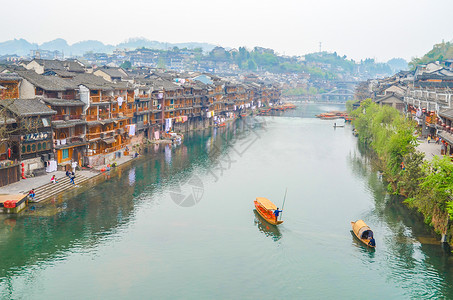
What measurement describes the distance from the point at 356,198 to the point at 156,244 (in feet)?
68.3

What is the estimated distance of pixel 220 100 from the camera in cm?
10081

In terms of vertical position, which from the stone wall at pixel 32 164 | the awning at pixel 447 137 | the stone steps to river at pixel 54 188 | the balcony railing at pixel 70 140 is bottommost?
the stone steps to river at pixel 54 188

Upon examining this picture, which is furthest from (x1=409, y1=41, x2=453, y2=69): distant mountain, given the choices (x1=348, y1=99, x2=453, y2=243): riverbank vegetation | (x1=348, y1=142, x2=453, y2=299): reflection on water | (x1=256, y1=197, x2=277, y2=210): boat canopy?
(x1=256, y1=197, x2=277, y2=210): boat canopy

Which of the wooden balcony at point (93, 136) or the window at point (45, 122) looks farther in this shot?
the wooden balcony at point (93, 136)

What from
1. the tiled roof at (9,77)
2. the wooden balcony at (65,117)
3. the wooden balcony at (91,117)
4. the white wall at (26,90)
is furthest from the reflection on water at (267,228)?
the tiled roof at (9,77)

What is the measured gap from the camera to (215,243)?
1168 inches

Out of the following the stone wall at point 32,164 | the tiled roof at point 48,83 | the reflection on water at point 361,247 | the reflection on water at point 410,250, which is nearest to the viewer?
the reflection on water at point 410,250

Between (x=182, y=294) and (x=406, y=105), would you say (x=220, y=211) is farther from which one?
(x=406, y=105)

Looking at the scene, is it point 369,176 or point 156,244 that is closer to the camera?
point 156,244

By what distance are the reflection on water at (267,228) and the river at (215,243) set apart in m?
0.08

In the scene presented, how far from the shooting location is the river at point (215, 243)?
2398 centimetres

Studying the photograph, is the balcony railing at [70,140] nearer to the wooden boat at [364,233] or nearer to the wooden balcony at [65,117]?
the wooden balcony at [65,117]

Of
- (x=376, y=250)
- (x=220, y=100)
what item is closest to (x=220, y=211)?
(x=376, y=250)

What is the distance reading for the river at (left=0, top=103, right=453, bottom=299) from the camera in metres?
24.0
